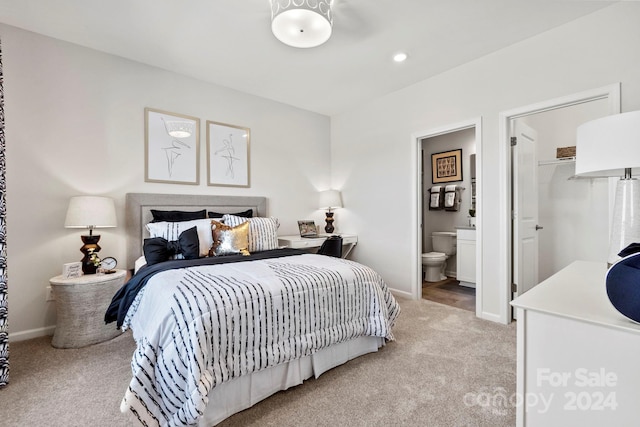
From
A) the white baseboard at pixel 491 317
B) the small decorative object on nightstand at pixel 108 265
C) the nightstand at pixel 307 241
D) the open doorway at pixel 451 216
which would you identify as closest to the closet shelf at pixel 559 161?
the open doorway at pixel 451 216

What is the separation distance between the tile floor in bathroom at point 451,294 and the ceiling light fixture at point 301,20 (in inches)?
125

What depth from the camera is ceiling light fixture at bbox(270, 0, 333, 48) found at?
196 cm

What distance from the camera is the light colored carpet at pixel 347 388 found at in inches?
60.9

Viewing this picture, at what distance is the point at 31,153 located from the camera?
254cm

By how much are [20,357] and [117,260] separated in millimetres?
980

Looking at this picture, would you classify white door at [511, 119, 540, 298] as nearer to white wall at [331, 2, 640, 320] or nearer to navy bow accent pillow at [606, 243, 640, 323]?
white wall at [331, 2, 640, 320]

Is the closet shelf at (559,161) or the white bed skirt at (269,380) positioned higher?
the closet shelf at (559,161)

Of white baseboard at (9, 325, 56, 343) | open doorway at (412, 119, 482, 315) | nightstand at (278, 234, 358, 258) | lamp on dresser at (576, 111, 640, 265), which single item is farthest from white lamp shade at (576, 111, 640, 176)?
white baseboard at (9, 325, 56, 343)

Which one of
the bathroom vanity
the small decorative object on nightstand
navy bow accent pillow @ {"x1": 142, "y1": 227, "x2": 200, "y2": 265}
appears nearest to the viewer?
navy bow accent pillow @ {"x1": 142, "y1": 227, "x2": 200, "y2": 265}

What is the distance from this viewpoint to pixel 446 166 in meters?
4.99

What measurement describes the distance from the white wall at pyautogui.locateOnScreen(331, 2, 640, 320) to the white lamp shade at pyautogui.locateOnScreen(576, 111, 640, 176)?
4.89ft

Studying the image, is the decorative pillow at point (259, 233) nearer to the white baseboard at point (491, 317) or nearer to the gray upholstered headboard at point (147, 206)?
the gray upholstered headboard at point (147, 206)

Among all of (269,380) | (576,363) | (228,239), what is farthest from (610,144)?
(228,239)

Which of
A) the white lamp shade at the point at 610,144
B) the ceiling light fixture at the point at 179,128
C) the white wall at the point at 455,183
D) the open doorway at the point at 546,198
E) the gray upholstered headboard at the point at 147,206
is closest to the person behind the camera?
the white lamp shade at the point at 610,144
